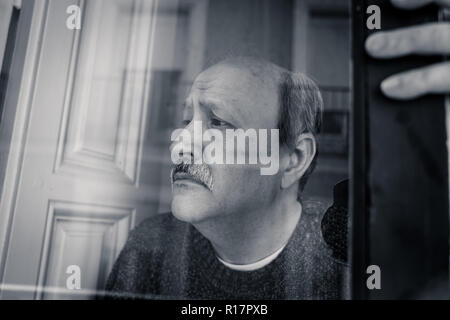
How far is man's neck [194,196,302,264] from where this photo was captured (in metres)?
0.84

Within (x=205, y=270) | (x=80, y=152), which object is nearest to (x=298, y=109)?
(x=205, y=270)

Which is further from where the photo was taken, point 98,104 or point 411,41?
point 98,104

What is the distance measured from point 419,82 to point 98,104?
69 centimetres

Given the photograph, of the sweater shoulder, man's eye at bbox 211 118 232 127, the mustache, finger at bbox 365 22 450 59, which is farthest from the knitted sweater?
finger at bbox 365 22 450 59

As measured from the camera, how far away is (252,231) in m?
0.85

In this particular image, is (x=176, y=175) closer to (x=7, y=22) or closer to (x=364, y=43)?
(x=364, y=43)

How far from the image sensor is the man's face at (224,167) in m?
0.83

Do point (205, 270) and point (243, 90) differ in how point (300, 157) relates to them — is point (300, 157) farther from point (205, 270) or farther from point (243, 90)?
point (205, 270)

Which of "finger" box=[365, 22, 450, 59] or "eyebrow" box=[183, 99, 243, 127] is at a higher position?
"finger" box=[365, 22, 450, 59]

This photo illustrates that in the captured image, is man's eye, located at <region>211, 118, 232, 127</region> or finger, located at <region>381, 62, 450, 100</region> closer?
finger, located at <region>381, 62, 450, 100</region>

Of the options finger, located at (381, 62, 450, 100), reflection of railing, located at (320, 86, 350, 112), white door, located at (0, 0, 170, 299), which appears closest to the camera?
finger, located at (381, 62, 450, 100)

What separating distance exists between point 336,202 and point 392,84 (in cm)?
25

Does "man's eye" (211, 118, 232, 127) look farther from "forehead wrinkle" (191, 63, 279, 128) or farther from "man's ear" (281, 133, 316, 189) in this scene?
"man's ear" (281, 133, 316, 189)

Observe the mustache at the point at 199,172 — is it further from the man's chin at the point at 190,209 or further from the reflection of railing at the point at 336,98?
the reflection of railing at the point at 336,98
